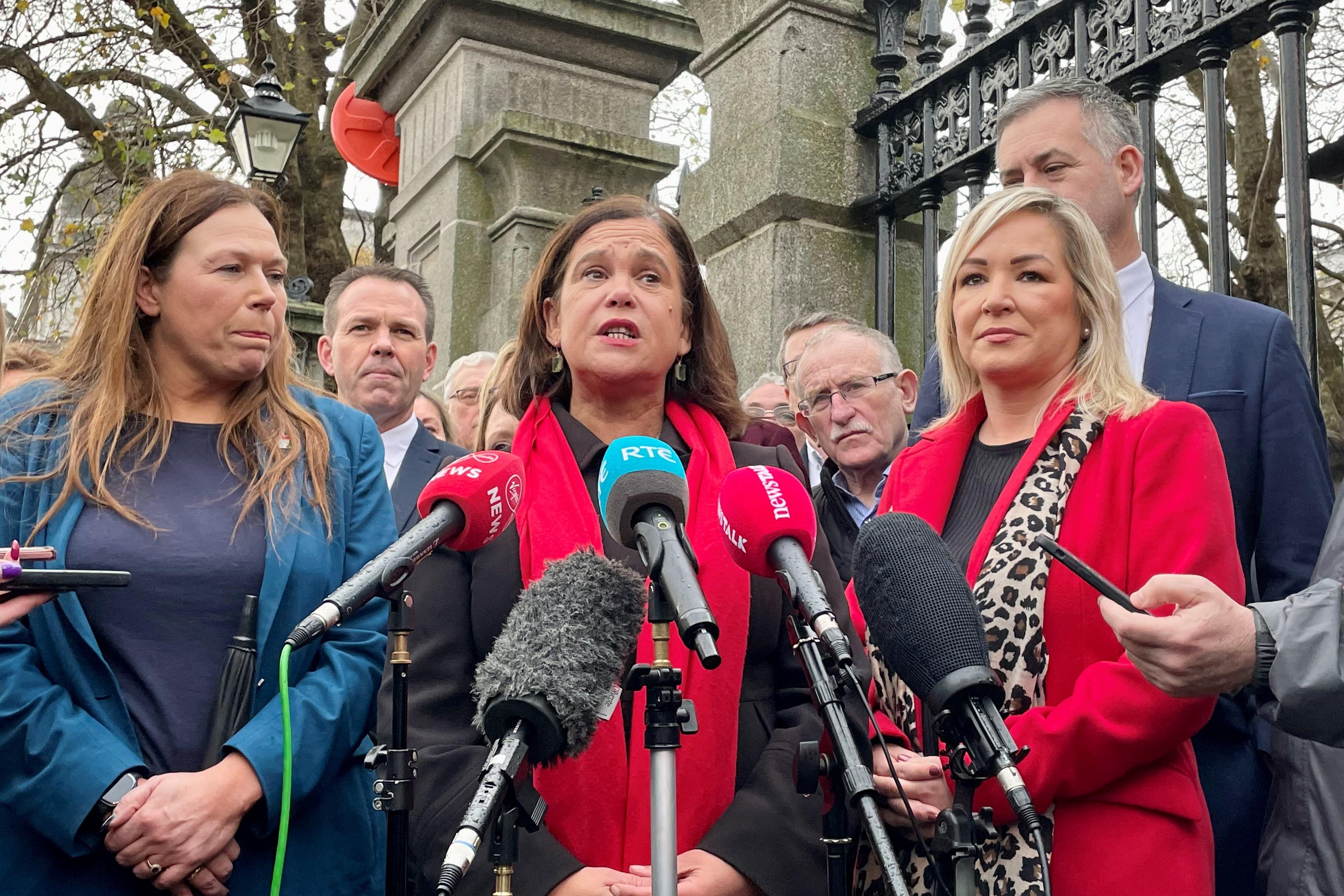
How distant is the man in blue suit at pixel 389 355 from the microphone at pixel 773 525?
2683mm

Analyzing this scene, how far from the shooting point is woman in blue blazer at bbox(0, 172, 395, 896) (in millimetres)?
2834

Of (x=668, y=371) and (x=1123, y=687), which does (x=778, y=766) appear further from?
(x=668, y=371)

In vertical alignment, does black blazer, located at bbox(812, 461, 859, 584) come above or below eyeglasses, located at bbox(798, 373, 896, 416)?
below

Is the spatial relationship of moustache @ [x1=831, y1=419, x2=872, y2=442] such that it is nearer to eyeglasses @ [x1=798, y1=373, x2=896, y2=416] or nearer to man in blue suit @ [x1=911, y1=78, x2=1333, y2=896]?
eyeglasses @ [x1=798, y1=373, x2=896, y2=416]

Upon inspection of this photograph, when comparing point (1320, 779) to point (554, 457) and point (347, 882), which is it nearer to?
point (554, 457)

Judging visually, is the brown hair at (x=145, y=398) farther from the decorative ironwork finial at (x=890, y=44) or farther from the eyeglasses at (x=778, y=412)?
the decorative ironwork finial at (x=890, y=44)

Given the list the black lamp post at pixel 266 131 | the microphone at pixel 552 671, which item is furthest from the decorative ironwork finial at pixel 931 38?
the black lamp post at pixel 266 131

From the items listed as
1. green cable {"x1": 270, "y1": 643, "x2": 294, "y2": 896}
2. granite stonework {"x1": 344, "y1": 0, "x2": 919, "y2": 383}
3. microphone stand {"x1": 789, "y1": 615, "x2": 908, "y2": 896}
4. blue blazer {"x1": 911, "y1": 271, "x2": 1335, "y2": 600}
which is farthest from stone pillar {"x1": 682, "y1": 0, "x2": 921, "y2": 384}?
microphone stand {"x1": 789, "y1": 615, "x2": 908, "y2": 896}

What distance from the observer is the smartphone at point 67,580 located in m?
2.34

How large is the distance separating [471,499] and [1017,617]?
1.12 metres

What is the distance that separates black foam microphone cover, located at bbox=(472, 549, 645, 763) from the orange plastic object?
6.20 meters

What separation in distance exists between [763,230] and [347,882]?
3.63 meters

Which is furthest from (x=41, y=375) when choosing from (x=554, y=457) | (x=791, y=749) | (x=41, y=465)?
(x=791, y=749)

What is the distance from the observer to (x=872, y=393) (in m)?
4.87
